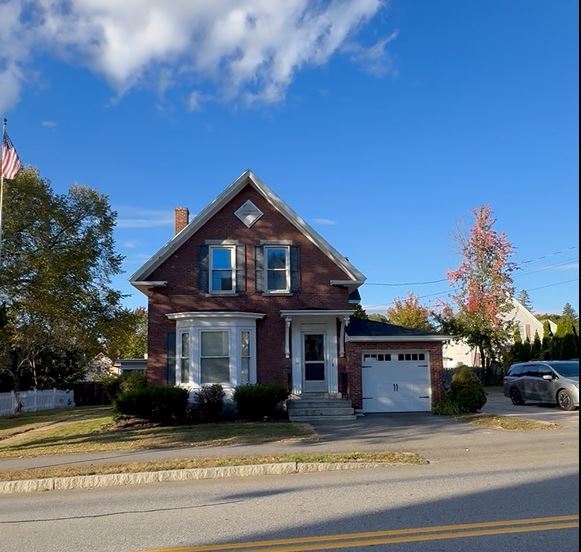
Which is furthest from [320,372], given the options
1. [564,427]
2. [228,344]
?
[564,427]

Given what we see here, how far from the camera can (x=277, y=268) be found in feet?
71.4

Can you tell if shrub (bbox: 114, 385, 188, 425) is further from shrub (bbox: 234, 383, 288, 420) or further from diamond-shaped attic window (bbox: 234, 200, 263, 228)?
diamond-shaped attic window (bbox: 234, 200, 263, 228)

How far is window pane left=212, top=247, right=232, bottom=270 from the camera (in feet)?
70.7

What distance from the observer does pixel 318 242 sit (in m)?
21.6

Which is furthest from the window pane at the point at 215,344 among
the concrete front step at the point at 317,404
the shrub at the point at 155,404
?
the concrete front step at the point at 317,404

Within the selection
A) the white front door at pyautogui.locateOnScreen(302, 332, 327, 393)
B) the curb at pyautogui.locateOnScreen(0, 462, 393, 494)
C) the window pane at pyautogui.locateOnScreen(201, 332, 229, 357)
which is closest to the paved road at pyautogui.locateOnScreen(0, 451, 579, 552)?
the curb at pyautogui.locateOnScreen(0, 462, 393, 494)

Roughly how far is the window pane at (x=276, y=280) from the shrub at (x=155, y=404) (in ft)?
16.3

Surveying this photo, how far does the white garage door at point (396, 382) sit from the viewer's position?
21.2m

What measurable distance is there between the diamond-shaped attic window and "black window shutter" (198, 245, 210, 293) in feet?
5.31

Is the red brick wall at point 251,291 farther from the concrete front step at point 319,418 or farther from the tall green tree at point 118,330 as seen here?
the tall green tree at point 118,330

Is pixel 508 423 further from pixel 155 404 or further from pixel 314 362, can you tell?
pixel 155 404

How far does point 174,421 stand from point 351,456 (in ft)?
28.9

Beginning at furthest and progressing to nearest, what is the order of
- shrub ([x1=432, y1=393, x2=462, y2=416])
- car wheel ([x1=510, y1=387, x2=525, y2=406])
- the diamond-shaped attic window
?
1. car wheel ([x1=510, y1=387, x2=525, y2=406])
2. the diamond-shaped attic window
3. shrub ([x1=432, y1=393, x2=462, y2=416])

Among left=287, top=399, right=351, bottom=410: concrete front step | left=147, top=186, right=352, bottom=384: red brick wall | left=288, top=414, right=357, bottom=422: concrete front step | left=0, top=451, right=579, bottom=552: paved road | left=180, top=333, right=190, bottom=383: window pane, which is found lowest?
left=0, top=451, right=579, bottom=552: paved road
